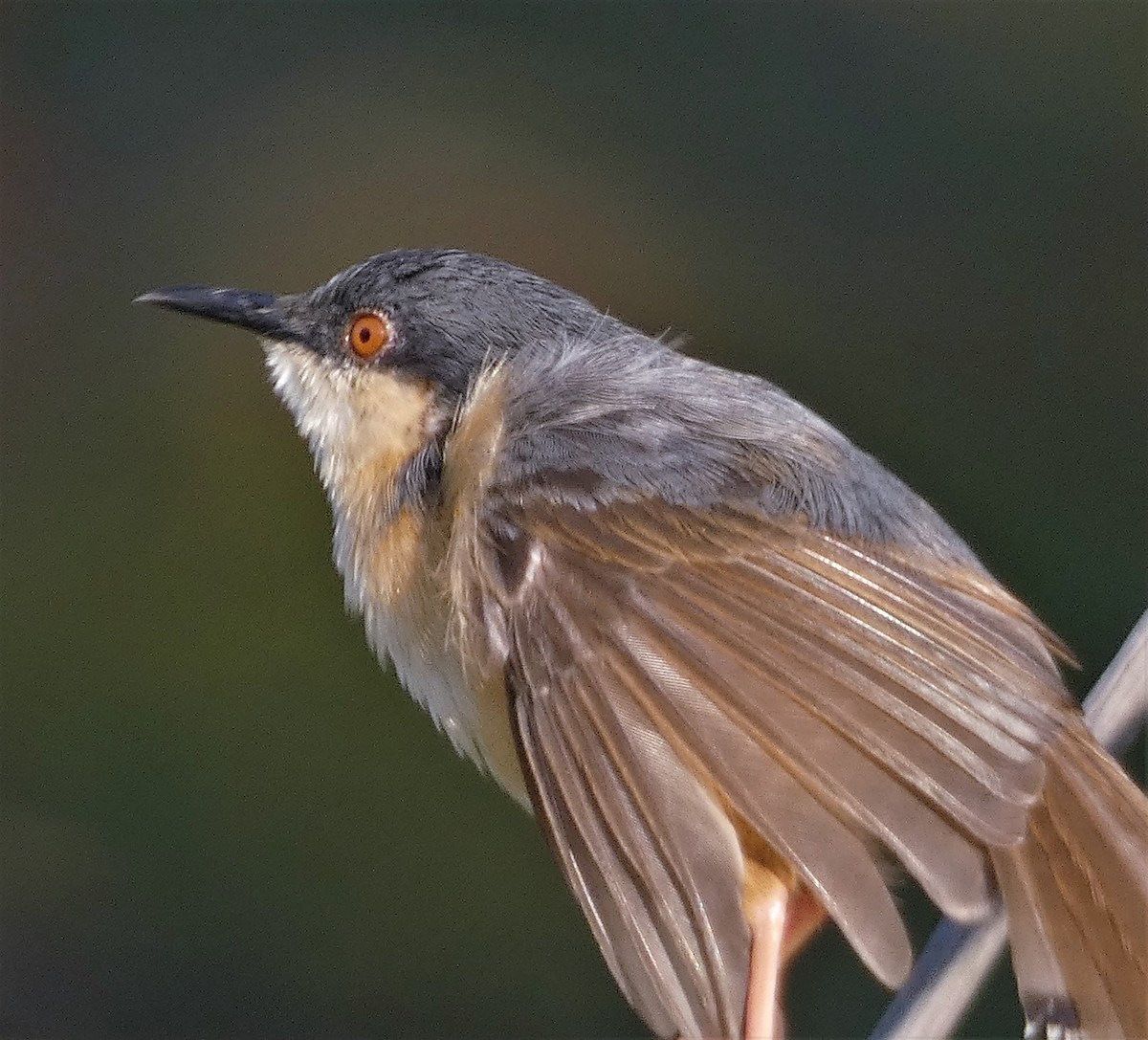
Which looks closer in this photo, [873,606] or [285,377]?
[873,606]

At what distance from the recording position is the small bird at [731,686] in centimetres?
183

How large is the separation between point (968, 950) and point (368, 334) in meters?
1.32

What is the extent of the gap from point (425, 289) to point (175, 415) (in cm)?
214

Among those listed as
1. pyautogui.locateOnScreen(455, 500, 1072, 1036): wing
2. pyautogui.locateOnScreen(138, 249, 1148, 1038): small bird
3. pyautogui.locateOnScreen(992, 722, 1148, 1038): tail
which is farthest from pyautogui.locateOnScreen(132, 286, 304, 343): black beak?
pyautogui.locateOnScreen(992, 722, 1148, 1038): tail

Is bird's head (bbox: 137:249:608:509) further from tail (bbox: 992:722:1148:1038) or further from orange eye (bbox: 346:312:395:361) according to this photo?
tail (bbox: 992:722:1148:1038)

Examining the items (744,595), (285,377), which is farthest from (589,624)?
(285,377)

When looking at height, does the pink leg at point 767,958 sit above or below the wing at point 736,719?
below

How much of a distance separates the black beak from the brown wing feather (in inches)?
28.5

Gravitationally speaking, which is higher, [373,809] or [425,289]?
[425,289]

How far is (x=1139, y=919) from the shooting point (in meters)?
1.93

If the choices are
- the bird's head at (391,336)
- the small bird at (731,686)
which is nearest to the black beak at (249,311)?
the bird's head at (391,336)

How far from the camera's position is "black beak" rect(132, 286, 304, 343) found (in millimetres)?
2627

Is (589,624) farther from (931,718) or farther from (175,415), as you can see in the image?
(175,415)

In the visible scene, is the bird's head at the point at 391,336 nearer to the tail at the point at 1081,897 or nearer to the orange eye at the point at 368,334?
the orange eye at the point at 368,334
